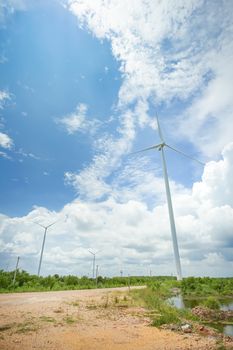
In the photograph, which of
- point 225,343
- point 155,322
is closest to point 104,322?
point 155,322

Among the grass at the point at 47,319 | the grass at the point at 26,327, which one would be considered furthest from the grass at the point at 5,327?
the grass at the point at 47,319

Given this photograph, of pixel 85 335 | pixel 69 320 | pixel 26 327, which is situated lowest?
pixel 85 335

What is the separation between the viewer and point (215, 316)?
1841 centimetres

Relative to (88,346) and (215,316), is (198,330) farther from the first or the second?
(215,316)

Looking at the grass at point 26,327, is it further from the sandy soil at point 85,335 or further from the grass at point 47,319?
the grass at point 47,319

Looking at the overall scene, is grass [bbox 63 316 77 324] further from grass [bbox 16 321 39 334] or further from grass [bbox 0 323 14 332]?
grass [bbox 0 323 14 332]

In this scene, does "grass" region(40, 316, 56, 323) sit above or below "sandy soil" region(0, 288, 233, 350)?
above

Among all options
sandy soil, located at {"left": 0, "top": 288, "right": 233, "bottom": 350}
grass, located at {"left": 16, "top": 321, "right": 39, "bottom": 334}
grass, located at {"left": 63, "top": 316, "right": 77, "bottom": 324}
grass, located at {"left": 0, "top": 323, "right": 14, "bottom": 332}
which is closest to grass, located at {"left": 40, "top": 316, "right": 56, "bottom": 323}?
sandy soil, located at {"left": 0, "top": 288, "right": 233, "bottom": 350}

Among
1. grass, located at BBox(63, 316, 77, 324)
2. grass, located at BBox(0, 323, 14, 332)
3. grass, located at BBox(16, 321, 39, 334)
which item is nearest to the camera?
grass, located at BBox(16, 321, 39, 334)

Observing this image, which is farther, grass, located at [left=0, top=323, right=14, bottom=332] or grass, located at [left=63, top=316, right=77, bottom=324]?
grass, located at [left=63, top=316, right=77, bottom=324]

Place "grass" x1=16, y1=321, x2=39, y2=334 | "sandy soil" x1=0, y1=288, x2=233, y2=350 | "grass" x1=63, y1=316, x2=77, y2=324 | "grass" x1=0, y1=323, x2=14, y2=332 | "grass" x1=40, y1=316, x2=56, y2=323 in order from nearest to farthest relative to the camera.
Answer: "sandy soil" x1=0, y1=288, x2=233, y2=350
"grass" x1=16, y1=321, x2=39, y2=334
"grass" x1=0, y1=323, x2=14, y2=332
"grass" x1=40, y1=316, x2=56, y2=323
"grass" x1=63, y1=316, x2=77, y2=324

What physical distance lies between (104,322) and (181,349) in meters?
5.61

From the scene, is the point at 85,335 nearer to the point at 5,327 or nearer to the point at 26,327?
the point at 26,327

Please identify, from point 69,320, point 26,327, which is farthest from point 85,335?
point 69,320
